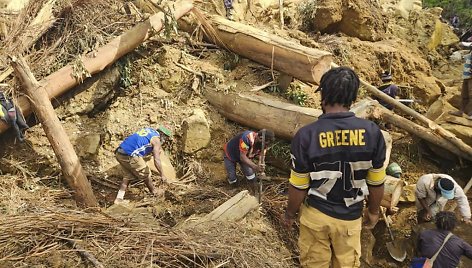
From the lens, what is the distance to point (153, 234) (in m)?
→ 3.48

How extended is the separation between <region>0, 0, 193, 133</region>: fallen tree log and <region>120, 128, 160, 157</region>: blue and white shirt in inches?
51.7

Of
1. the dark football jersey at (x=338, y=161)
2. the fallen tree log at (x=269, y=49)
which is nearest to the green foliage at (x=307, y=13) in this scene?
the fallen tree log at (x=269, y=49)

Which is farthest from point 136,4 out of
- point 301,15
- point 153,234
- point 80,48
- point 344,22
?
point 153,234

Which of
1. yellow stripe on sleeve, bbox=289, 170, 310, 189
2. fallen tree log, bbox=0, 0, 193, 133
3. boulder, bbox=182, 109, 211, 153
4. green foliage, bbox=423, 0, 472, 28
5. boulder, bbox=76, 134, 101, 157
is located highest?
fallen tree log, bbox=0, 0, 193, 133

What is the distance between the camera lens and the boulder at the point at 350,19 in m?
9.02

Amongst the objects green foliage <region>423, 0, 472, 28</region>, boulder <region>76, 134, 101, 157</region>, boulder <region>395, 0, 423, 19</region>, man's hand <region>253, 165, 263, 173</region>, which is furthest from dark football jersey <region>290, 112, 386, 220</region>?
green foliage <region>423, 0, 472, 28</region>

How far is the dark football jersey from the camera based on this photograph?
2766mm

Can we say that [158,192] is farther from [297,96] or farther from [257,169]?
[297,96]

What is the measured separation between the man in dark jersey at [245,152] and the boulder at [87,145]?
6.11 feet

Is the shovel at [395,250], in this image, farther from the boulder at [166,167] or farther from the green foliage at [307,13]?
the green foliage at [307,13]

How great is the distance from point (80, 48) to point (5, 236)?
3670 mm

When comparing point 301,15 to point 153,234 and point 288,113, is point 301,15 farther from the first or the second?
point 153,234

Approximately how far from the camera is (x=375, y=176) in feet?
9.72

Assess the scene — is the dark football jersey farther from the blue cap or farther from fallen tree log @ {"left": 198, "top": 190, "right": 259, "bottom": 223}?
the blue cap
